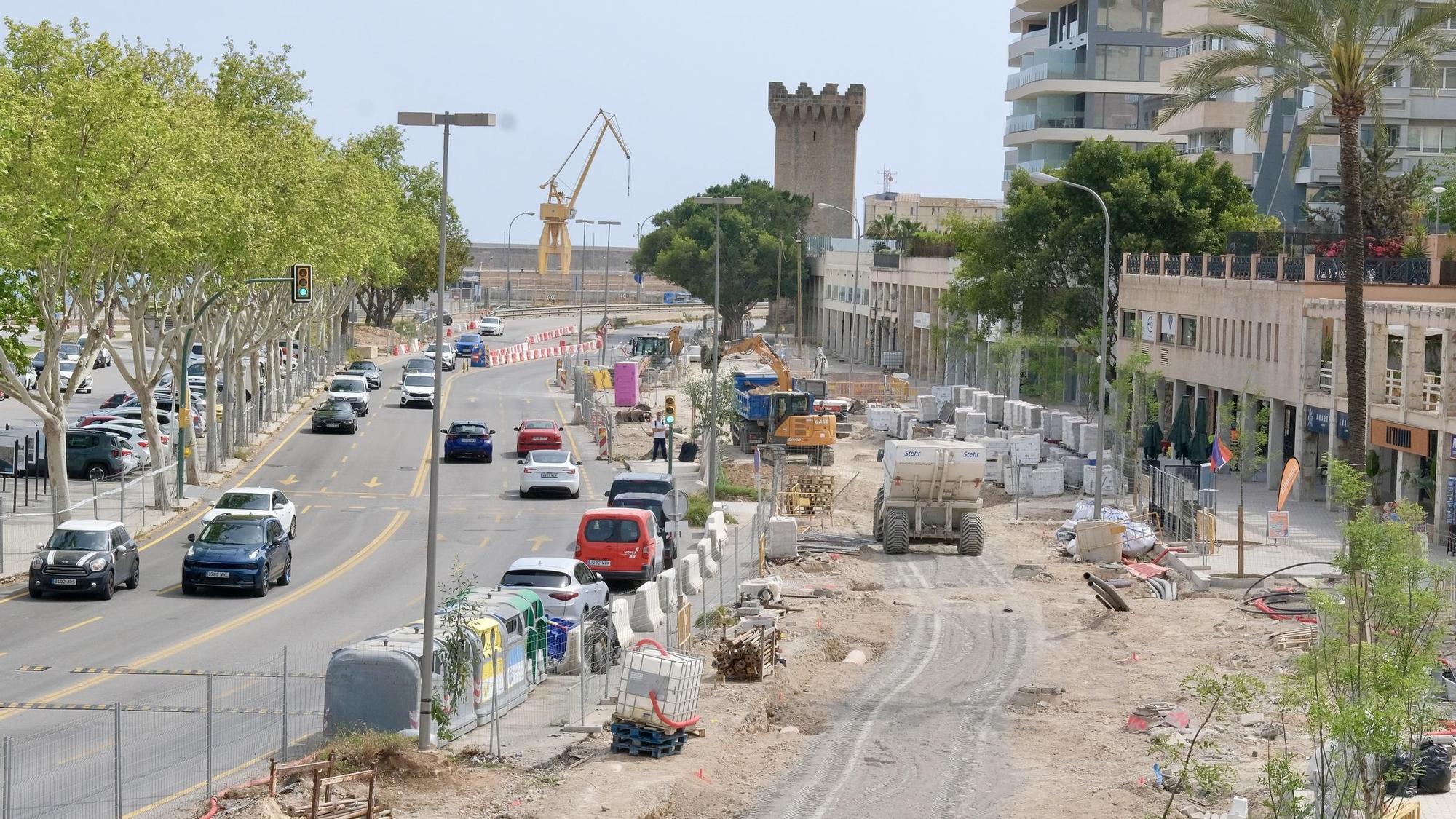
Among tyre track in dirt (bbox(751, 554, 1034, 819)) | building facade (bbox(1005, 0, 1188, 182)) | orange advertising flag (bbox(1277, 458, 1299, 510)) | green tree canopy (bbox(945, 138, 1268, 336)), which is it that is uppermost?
building facade (bbox(1005, 0, 1188, 182))

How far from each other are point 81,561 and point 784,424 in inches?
1243

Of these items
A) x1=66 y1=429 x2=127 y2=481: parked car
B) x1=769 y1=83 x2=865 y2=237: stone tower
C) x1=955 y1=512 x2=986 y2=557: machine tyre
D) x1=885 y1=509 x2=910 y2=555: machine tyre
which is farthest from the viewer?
x1=769 y1=83 x2=865 y2=237: stone tower

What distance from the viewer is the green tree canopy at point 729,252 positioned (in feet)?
440

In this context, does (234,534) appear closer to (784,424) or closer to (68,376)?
(784,424)

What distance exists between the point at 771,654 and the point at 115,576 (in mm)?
13846

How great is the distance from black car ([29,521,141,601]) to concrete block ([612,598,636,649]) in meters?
10.8

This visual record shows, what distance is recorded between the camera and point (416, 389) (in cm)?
7831

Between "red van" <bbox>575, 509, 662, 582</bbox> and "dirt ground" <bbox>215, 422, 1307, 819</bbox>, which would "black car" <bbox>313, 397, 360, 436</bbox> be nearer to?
"dirt ground" <bbox>215, 422, 1307, 819</bbox>

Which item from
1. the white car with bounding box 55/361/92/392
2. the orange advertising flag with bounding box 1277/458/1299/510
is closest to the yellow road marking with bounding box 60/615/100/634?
the orange advertising flag with bounding box 1277/458/1299/510

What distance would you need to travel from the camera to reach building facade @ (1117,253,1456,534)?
40.4 m

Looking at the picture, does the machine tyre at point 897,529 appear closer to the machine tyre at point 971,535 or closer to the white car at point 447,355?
the machine tyre at point 971,535

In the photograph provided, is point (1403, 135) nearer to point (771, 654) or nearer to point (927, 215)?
point (771, 654)

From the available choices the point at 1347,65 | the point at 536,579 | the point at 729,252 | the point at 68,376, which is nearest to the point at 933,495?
the point at 1347,65

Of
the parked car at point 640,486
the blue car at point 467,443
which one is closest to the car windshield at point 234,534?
the parked car at point 640,486
